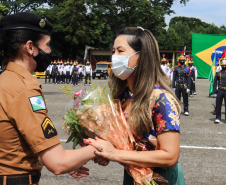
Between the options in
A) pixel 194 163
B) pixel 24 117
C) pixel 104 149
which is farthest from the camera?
pixel 194 163

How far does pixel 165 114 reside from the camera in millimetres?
2049

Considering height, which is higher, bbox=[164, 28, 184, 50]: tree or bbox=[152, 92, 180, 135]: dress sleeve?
bbox=[164, 28, 184, 50]: tree

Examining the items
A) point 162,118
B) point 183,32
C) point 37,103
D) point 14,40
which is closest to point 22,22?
point 14,40

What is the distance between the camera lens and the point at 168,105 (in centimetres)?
206

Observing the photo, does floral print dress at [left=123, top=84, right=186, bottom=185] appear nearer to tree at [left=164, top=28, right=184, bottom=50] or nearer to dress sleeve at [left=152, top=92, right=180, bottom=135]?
dress sleeve at [left=152, top=92, right=180, bottom=135]

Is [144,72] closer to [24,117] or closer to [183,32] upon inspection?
[24,117]

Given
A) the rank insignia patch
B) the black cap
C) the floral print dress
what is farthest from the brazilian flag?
the rank insignia patch

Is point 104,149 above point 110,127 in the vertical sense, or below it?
below

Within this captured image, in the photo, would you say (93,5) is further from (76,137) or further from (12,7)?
(76,137)

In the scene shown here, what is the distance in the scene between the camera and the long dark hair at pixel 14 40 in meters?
1.84

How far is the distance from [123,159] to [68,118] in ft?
1.67

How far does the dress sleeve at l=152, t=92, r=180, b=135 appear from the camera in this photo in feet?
6.63

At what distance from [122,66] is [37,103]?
80 cm

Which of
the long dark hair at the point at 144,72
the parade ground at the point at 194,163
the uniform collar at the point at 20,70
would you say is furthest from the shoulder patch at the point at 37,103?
the parade ground at the point at 194,163
